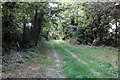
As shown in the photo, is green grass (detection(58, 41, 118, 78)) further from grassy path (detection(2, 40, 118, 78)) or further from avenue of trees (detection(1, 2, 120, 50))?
avenue of trees (detection(1, 2, 120, 50))

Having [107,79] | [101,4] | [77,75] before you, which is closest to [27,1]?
[77,75]

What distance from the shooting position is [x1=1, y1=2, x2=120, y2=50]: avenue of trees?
750 cm

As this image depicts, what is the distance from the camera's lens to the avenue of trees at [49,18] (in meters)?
7.50

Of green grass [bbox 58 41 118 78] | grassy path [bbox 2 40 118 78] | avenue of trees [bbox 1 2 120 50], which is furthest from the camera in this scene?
avenue of trees [bbox 1 2 120 50]

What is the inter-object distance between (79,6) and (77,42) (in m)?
12.3

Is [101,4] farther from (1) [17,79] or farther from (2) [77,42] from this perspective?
(2) [77,42]

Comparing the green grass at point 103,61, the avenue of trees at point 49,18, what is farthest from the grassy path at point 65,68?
the avenue of trees at point 49,18

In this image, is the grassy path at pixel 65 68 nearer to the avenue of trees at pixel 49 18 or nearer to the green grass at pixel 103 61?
the green grass at pixel 103 61

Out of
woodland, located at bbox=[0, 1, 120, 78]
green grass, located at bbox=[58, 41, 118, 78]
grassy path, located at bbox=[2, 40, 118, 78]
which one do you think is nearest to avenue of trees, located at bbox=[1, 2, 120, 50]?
woodland, located at bbox=[0, 1, 120, 78]

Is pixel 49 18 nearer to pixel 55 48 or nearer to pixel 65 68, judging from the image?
pixel 55 48

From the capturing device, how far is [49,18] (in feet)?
40.0

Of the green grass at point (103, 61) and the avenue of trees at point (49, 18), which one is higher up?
the avenue of trees at point (49, 18)

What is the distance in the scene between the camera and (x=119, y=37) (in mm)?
Result: 14766

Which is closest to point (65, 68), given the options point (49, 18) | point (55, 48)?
point (49, 18)
